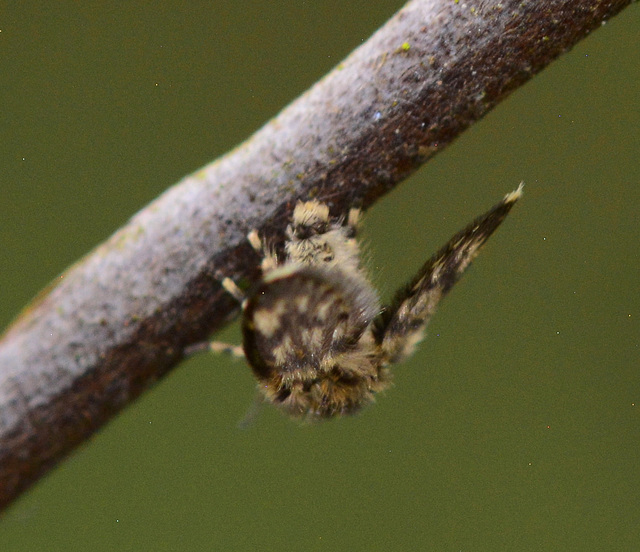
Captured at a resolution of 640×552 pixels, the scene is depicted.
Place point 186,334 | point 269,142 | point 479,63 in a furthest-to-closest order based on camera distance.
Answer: point 186,334 → point 269,142 → point 479,63

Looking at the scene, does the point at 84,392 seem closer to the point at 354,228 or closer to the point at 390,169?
the point at 354,228

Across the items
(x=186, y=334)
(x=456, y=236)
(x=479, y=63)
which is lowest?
(x=456, y=236)

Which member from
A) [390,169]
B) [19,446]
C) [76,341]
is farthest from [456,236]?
[19,446]

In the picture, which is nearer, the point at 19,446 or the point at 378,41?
the point at 378,41

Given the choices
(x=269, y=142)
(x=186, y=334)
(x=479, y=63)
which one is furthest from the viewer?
(x=186, y=334)

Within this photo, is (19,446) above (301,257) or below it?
above

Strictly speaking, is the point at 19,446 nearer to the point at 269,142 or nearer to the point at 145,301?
the point at 145,301
